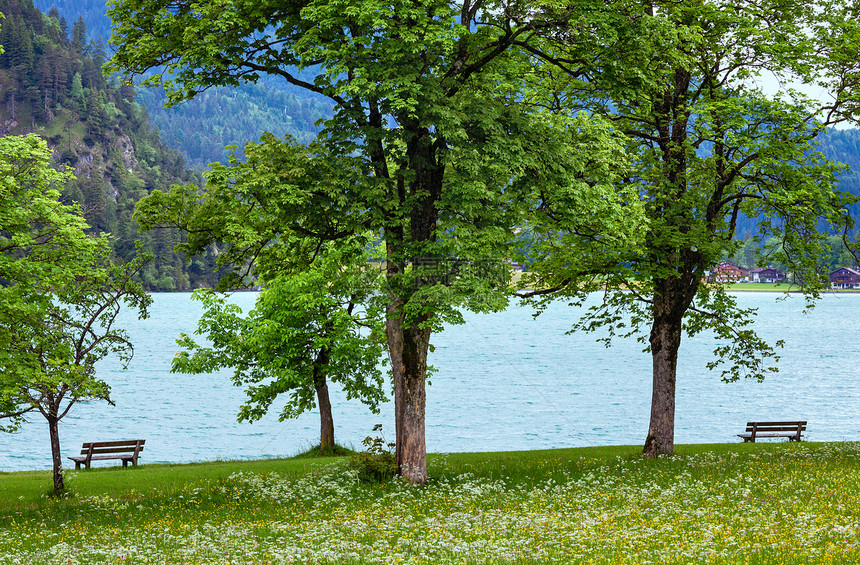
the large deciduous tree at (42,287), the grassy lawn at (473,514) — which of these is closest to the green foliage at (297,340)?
the grassy lawn at (473,514)

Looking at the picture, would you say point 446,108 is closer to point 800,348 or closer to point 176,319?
point 800,348

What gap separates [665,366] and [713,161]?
23.3ft

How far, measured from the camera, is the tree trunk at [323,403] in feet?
109

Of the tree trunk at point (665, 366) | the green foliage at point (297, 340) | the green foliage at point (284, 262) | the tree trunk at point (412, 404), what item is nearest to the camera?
the green foliage at point (284, 262)

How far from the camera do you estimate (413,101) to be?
16.8 metres

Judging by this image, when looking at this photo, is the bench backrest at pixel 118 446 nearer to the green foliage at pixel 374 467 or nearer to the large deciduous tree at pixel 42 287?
the large deciduous tree at pixel 42 287

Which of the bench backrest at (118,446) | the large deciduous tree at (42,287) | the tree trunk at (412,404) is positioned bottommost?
the bench backrest at (118,446)

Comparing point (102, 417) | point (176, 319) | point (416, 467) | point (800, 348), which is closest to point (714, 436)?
point (416, 467)

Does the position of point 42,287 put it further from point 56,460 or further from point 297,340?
point 297,340

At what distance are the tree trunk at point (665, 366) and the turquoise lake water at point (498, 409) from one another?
2295 centimetres

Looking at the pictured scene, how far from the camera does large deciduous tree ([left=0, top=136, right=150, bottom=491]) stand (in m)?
18.7

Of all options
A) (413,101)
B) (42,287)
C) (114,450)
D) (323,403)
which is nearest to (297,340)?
(323,403)

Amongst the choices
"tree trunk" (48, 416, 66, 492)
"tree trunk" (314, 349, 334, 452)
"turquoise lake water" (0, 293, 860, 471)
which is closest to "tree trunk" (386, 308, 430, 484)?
"tree trunk" (48, 416, 66, 492)

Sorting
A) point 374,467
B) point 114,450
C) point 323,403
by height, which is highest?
point 323,403
